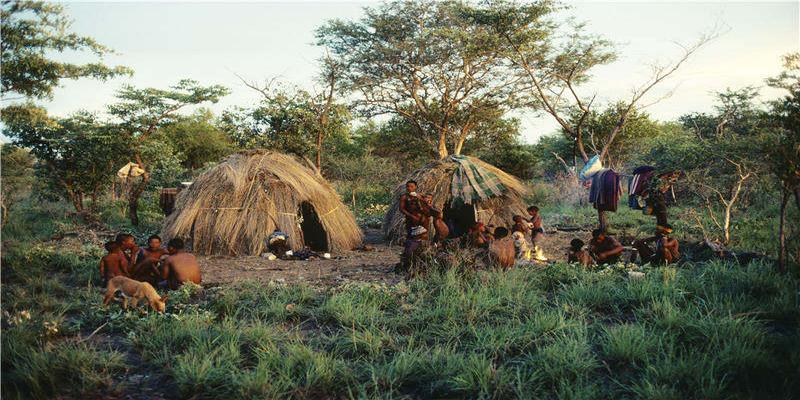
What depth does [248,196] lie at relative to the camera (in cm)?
930

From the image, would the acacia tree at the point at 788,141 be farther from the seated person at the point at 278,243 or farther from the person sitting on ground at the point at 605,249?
the seated person at the point at 278,243

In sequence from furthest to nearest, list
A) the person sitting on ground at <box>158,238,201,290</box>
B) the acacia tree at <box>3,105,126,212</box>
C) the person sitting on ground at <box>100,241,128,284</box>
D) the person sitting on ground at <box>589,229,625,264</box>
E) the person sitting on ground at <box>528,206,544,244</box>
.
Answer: the acacia tree at <box>3,105,126,212</box>
the person sitting on ground at <box>528,206,544,244</box>
the person sitting on ground at <box>589,229,625,264</box>
the person sitting on ground at <box>100,241,128,284</box>
the person sitting on ground at <box>158,238,201,290</box>

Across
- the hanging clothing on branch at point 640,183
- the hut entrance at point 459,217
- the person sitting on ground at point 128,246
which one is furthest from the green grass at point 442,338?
the hut entrance at point 459,217

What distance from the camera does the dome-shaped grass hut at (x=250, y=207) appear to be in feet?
29.8

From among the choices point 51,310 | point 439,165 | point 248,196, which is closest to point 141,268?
point 51,310

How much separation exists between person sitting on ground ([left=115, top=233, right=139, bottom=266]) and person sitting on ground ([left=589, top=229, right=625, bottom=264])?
6153mm

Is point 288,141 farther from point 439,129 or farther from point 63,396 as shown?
point 63,396

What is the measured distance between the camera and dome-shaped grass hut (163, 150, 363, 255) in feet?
29.8

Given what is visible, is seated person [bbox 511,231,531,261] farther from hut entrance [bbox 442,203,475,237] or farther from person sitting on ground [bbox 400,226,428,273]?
hut entrance [bbox 442,203,475,237]

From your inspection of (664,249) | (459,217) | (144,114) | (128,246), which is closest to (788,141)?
(664,249)

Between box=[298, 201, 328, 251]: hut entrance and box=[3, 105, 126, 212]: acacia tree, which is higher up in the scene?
box=[3, 105, 126, 212]: acacia tree

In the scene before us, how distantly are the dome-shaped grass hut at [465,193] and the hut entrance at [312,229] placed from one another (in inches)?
60.3

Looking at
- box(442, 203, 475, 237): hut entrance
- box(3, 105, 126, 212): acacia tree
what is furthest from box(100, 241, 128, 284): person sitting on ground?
box(3, 105, 126, 212): acacia tree

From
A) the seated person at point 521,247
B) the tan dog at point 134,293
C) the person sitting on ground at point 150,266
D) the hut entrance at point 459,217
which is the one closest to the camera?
the tan dog at point 134,293
